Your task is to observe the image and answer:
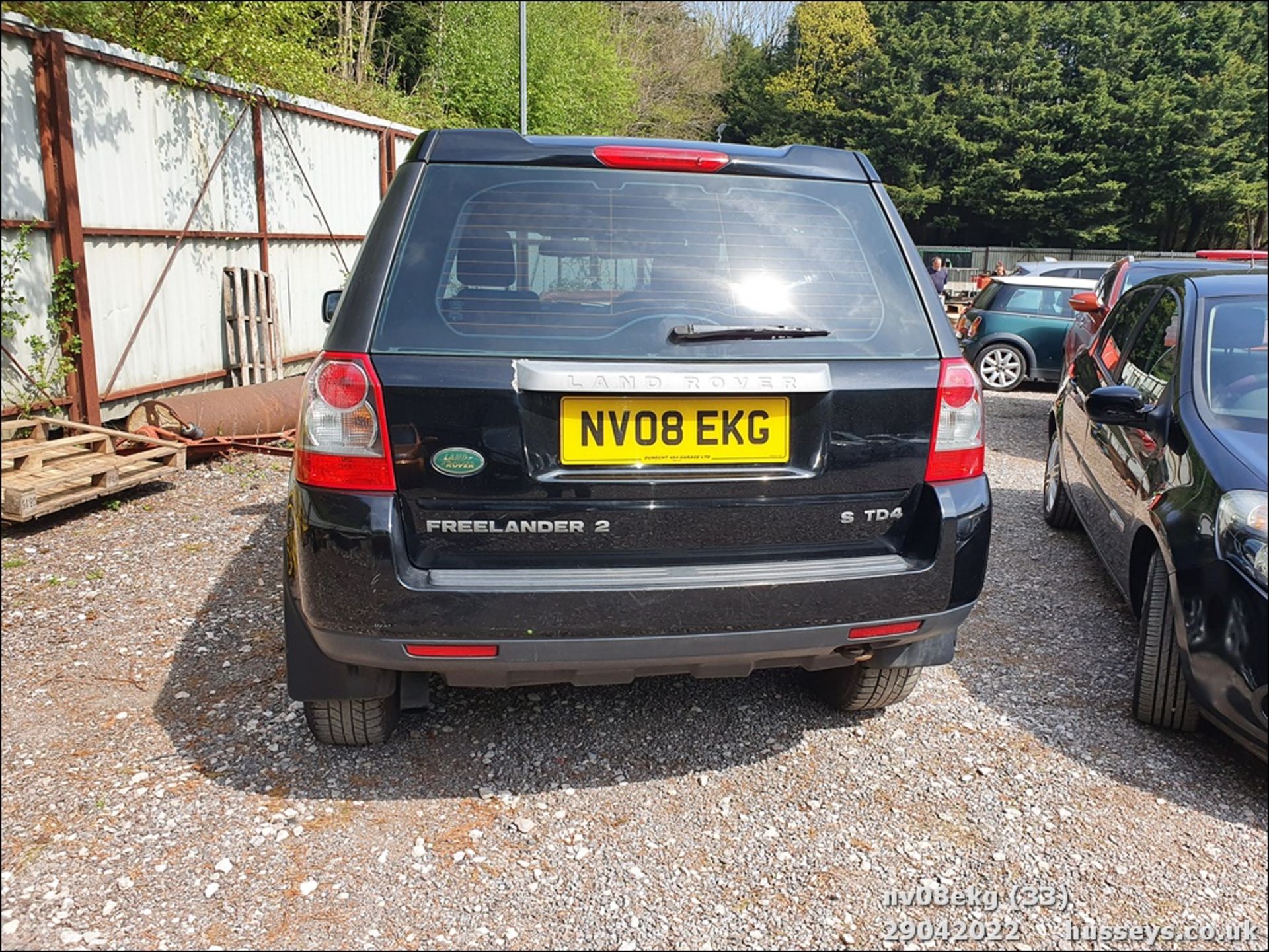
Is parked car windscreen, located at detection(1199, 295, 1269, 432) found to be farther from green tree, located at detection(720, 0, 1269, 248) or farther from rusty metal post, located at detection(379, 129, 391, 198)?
green tree, located at detection(720, 0, 1269, 248)

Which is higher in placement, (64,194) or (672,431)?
(64,194)

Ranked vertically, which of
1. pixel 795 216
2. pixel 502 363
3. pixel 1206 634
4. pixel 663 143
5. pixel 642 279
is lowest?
pixel 1206 634

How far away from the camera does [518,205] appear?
2557 millimetres

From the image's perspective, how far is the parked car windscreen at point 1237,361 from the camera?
8.05 ft

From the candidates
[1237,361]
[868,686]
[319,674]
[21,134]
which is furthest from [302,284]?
[1237,361]

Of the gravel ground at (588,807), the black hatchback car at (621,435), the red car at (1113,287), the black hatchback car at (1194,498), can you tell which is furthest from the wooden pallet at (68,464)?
the red car at (1113,287)

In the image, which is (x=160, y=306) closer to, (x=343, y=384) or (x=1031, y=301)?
(x=343, y=384)

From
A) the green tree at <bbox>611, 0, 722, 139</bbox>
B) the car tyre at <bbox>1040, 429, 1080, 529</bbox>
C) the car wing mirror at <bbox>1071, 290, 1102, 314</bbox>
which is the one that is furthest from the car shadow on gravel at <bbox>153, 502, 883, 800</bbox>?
the green tree at <bbox>611, 0, 722, 139</bbox>

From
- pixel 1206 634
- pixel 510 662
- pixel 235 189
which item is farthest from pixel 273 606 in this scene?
pixel 235 189

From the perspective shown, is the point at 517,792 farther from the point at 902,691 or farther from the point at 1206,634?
the point at 1206,634

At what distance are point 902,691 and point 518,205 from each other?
1.96 metres

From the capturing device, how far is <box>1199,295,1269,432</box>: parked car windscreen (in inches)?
96.7

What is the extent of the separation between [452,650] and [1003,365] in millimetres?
11429

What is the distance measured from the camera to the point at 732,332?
2.47 metres
